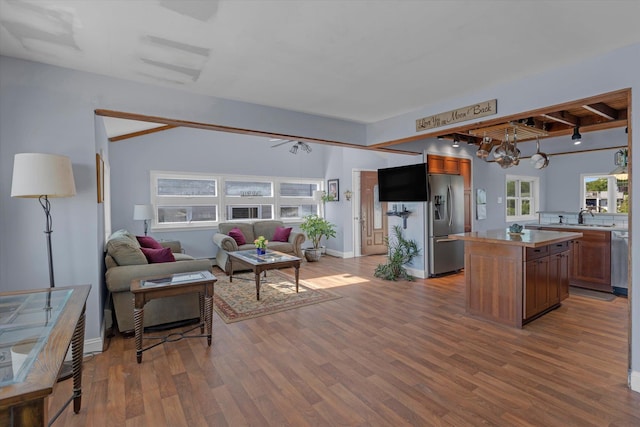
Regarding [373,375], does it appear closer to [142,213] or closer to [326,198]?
[142,213]

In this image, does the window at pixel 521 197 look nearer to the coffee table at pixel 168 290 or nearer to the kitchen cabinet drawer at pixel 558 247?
the kitchen cabinet drawer at pixel 558 247

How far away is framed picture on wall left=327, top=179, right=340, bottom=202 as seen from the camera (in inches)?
305

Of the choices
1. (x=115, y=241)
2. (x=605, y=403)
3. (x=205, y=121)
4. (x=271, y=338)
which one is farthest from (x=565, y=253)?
(x=115, y=241)

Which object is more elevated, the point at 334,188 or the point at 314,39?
the point at 314,39

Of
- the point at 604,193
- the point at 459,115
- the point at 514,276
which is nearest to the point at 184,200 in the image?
the point at 459,115

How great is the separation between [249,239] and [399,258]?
316cm

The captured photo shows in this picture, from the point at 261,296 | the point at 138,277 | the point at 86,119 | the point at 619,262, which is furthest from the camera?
the point at 261,296

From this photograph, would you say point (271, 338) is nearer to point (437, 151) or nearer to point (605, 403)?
point (605, 403)

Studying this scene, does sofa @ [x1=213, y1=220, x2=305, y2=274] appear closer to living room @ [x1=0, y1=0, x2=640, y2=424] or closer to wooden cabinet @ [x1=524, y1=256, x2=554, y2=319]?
living room @ [x1=0, y1=0, x2=640, y2=424]

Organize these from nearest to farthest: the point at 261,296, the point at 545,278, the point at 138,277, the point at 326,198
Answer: the point at 138,277, the point at 545,278, the point at 261,296, the point at 326,198

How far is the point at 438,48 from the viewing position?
236 centimetres

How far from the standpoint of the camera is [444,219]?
18.0ft

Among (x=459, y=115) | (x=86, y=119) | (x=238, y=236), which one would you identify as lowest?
(x=238, y=236)

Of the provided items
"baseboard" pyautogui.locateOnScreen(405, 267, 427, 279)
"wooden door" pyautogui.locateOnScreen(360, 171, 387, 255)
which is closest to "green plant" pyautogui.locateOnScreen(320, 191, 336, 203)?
"wooden door" pyautogui.locateOnScreen(360, 171, 387, 255)
